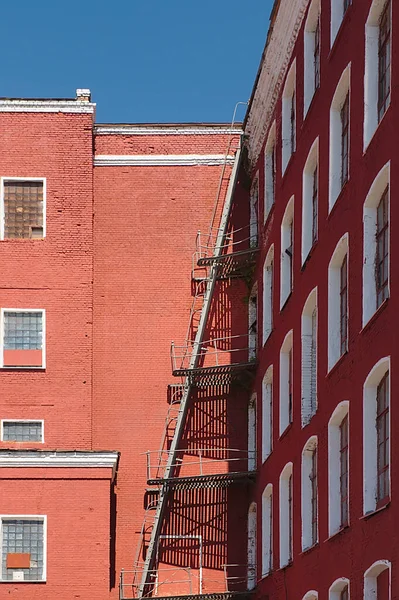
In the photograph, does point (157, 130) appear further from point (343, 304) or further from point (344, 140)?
point (343, 304)

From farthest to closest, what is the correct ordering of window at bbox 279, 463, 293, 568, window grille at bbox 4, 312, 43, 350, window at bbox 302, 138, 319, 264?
window grille at bbox 4, 312, 43, 350
window at bbox 279, 463, 293, 568
window at bbox 302, 138, 319, 264

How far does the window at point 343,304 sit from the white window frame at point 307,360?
2236mm

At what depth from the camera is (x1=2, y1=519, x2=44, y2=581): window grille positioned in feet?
128

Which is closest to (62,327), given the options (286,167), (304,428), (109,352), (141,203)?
(109,352)

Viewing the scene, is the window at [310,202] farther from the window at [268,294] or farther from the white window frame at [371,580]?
the white window frame at [371,580]

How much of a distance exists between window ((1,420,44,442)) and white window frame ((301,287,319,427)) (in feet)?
38.7

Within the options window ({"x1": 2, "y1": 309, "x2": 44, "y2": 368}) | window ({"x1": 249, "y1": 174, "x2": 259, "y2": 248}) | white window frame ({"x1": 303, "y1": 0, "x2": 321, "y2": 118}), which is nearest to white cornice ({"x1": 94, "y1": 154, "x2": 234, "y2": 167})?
window ({"x1": 249, "y1": 174, "x2": 259, "y2": 248})

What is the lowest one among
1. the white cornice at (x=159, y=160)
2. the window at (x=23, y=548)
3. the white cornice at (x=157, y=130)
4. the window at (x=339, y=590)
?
the window at (x=339, y=590)

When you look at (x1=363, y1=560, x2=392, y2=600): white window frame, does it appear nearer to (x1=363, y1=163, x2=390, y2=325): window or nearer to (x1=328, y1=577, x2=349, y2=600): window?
(x1=328, y1=577, x2=349, y2=600): window

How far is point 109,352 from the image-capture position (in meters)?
42.4

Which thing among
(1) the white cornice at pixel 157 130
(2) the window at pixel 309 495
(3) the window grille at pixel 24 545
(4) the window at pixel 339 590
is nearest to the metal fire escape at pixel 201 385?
(1) the white cornice at pixel 157 130

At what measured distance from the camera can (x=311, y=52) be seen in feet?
109

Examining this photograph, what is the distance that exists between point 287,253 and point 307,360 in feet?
14.0

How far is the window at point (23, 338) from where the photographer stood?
4178 cm
